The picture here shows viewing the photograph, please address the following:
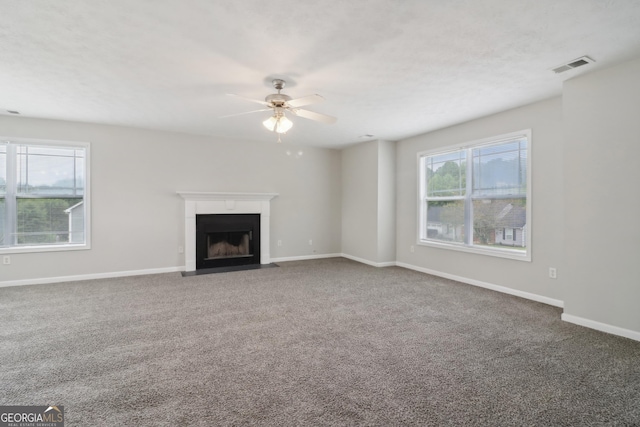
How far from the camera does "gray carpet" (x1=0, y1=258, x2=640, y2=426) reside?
1.84 metres

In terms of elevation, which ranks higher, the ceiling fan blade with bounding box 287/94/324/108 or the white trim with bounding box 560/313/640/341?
the ceiling fan blade with bounding box 287/94/324/108

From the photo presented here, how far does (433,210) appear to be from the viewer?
217 inches

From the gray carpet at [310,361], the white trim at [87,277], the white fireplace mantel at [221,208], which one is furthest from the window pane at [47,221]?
the white fireplace mantel at [221,208]

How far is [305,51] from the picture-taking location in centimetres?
260

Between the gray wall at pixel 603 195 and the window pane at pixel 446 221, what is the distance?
181cm

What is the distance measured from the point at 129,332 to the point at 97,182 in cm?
319

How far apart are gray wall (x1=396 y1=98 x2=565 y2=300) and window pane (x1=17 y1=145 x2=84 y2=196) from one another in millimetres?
6021

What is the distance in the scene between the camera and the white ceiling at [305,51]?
81.8 inches

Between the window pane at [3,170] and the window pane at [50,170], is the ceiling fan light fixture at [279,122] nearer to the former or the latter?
the window pane at [50,170]

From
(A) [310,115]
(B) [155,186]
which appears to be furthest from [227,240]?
(A) [310,115]

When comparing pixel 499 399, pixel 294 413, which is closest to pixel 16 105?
pixel 294 413

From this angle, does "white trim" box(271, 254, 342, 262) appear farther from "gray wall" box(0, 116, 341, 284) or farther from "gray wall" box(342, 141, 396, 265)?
"gray wall" box(342, 141, 396, 265)

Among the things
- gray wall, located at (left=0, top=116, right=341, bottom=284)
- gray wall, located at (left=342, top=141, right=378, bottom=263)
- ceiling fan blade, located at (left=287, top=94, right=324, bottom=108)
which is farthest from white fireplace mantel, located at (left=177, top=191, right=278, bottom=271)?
ceiling fan blade, located at (left=287, top=94, right=324, bottom=108)

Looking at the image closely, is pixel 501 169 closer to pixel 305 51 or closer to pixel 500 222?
pixel 500 222
